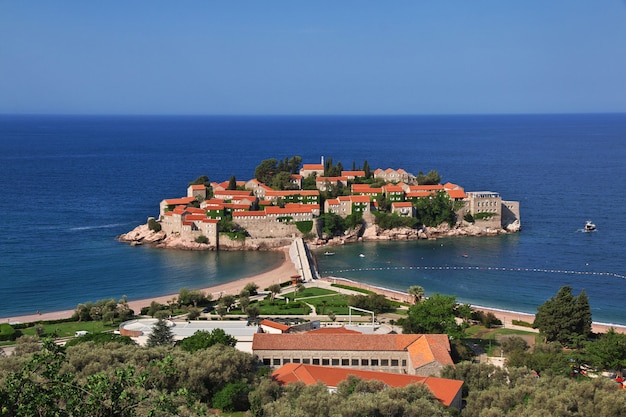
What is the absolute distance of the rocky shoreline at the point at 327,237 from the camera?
53.5 m

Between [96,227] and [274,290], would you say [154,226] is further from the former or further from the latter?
[274,290]

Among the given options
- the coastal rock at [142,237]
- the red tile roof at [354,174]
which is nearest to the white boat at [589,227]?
Answer: the red tile roof at [354,174]

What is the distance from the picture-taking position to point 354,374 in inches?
963

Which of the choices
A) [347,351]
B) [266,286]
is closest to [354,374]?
[347,351]

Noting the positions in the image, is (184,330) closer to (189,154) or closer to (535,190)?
(535,190)

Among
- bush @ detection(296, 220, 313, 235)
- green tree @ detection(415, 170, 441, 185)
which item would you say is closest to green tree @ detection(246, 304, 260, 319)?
bush @ detection(296, 220, 313, 235)

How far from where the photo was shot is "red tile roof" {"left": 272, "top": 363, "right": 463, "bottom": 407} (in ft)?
74.7

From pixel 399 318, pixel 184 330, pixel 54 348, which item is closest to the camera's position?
pixel 54 348

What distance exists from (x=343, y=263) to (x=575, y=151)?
3575 inches

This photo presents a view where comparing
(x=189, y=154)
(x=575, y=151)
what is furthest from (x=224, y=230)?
(x=575, y=151)

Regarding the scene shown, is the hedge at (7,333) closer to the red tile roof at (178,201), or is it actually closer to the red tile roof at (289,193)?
the red tile roof at (178,201)

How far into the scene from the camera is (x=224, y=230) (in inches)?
2111

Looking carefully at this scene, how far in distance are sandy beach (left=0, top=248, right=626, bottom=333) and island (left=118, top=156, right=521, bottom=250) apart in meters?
4.16

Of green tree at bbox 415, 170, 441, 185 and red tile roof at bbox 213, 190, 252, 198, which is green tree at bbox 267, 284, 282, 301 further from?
green tree at bbox 415, 170, 441, 185
